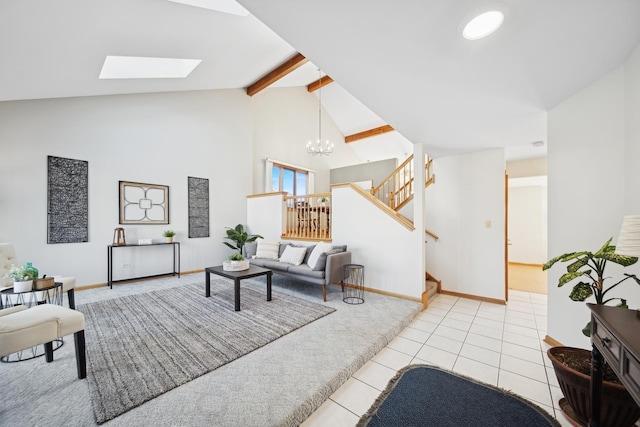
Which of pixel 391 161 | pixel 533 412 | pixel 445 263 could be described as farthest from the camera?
pixel 391 161

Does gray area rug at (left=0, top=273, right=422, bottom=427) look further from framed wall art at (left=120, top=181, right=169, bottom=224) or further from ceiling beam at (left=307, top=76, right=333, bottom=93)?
ceiling beam at (left=307, top=76, right=333, bottom=93)

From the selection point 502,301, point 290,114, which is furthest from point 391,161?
point 502,301

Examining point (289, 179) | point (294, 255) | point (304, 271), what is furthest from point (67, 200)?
point (289, 179)

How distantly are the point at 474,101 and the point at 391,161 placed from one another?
21.4ft

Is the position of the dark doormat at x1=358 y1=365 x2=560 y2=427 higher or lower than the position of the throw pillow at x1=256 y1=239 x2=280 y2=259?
lower

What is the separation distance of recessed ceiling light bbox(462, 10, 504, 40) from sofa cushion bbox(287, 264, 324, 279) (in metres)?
3.17

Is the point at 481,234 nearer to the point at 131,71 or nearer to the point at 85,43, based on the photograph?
the point at 85,43

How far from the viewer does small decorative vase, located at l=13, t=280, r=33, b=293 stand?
217 cm

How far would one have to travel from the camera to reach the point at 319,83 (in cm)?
795

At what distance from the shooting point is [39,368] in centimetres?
199

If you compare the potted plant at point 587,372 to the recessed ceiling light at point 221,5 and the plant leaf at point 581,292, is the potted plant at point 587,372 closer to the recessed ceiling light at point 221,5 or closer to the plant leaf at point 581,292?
the plant leaf at point 581,292

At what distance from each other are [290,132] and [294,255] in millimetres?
4942

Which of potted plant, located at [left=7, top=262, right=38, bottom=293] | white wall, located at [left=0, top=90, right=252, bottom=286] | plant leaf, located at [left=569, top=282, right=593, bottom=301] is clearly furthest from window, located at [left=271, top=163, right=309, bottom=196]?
plant leaf, located at [left=569, top=282, right=593, bottom=301]

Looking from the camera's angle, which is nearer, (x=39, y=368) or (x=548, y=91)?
(x=39, y=368)
